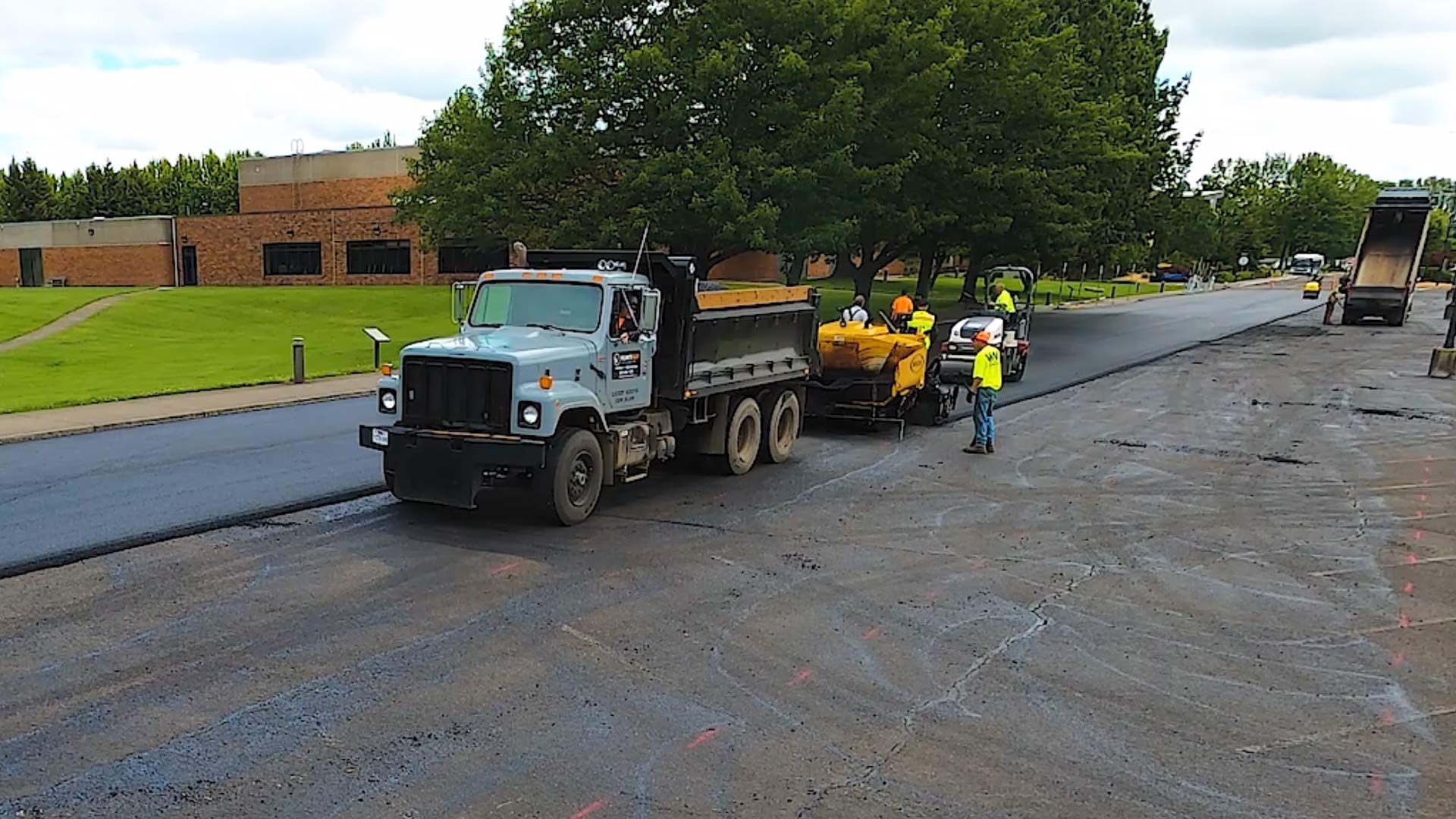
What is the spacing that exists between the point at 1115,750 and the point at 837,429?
1130 cm

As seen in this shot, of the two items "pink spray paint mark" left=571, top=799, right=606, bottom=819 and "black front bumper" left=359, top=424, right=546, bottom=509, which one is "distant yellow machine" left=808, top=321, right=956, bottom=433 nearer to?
"black front bumper" left=359, top=424, right=546, bottom=509

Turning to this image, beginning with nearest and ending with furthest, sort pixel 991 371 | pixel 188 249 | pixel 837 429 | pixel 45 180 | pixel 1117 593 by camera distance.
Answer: pixel 1117 593
pixel 991 371
pixel 837 429
pixel 188 249
pixel 45 180

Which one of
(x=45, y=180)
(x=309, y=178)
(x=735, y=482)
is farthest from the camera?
(x=45, y=180)

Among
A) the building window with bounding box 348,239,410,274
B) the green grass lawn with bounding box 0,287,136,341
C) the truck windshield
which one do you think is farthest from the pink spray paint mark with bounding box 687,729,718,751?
the building window with bounding box 348,239,410,274

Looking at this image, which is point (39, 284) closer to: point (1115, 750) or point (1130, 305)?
point (1130, 305)

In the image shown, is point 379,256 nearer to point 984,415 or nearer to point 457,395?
point 984,415

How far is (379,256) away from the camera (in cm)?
5312

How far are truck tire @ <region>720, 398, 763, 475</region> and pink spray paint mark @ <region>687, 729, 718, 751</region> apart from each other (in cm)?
A: 710

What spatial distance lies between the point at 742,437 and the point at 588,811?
8.58 meters

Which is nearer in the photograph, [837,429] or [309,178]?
[837,429]

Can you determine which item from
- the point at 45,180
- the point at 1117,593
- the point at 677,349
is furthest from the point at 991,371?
the point at 45,180

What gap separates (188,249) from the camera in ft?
192

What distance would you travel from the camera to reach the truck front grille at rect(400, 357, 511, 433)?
9.83m

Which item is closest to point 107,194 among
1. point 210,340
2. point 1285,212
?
point 210,340
